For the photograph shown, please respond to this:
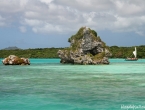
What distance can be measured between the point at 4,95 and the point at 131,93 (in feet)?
26.2

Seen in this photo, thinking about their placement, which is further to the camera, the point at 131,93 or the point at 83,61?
the point at 83,61

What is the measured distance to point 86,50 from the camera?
68.2 metres

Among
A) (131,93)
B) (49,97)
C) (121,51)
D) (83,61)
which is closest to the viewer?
(49,97)

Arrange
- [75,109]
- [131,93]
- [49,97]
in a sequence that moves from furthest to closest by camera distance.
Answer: [131,93]
[49,97]
[75,109]

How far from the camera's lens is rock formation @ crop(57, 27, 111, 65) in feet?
214

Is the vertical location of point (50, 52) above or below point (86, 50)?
above

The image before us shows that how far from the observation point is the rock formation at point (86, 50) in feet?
214

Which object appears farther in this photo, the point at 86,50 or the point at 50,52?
the point at 50,52

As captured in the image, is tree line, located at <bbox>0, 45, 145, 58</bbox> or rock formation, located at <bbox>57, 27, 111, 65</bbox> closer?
rock formation, located at <bbox>57, 27, 111, 65</bbox>

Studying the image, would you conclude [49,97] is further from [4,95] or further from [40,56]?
[40,56]

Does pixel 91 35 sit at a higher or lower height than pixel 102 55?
higher

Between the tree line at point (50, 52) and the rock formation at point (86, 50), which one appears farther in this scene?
the tree line at point (50, 52)

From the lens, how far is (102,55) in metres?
65.8

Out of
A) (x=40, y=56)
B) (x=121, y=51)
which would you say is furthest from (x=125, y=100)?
(x=40, y=56)
